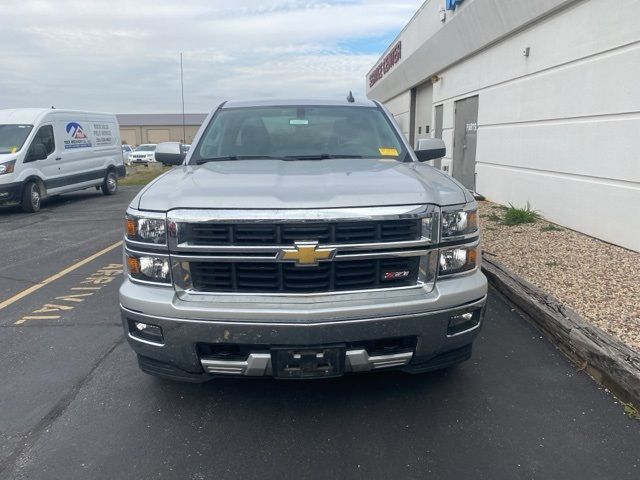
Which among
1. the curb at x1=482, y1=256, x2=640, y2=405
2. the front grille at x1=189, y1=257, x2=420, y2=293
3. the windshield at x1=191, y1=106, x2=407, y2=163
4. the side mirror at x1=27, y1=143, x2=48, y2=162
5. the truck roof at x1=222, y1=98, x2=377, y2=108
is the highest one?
the truck roof at x1=222, y1=98, x2=377, y2=108

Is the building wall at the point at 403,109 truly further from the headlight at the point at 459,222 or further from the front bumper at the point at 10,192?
the headlight at the point at 459,222

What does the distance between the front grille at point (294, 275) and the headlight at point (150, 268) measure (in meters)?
0.15

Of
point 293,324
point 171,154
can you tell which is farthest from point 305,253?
point 171,154

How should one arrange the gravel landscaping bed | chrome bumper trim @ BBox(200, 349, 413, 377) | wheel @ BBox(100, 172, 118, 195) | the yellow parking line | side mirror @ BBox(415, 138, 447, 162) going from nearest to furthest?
1. chrome bumper trim @ BBox(200, 349, 413, 377)
2. the gravel landscaping bed
3. side mirror @ BBox(415, 138, 447, 162)
4. the yellow parking line
5. wheel @ BBox(100, 172, 118, 195)

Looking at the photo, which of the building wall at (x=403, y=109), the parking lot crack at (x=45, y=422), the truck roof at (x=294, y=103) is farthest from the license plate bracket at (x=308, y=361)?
the building wall at (x=403, y=109)

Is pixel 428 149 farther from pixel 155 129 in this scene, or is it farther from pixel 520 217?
pixel 155 129

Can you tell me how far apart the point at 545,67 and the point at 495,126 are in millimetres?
2310

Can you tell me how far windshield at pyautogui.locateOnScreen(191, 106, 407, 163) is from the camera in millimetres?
4273

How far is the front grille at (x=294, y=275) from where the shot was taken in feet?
9.31

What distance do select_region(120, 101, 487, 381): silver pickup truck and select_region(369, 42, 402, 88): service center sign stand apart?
19361mm

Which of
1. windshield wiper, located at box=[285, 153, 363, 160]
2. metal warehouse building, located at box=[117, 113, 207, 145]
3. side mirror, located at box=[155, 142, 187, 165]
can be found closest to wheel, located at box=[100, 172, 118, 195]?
side mirror, located at box=[155, 142, 187, 165]

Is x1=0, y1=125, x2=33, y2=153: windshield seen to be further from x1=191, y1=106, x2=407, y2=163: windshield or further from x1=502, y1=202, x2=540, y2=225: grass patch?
x1=502, y1=202, x2=540, y2=225: grass patch

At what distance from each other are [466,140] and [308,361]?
36.8 feet

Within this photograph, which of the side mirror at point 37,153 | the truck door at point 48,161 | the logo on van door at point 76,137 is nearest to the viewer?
the side mirror at point 37,153
